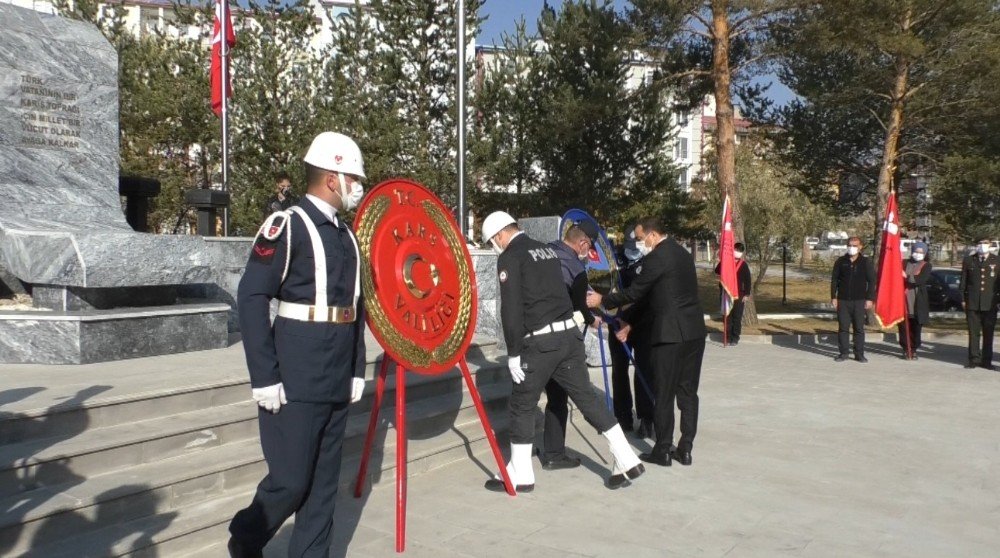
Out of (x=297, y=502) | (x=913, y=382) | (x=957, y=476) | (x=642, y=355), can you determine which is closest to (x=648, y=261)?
(x=642, y=355)

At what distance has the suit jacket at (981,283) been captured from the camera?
12297 mm

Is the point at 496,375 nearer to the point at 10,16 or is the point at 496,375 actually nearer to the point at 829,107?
the point at 10,16

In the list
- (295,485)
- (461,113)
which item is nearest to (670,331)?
(295,485)

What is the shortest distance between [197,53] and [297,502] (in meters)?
18.8

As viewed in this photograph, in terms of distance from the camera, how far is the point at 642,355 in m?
7.55

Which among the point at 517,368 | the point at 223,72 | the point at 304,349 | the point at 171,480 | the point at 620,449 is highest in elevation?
the point at 223,72

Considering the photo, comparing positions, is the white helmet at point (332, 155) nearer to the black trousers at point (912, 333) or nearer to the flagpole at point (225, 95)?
the flagpole at point (225, 95)

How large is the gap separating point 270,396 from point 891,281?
1225 cm

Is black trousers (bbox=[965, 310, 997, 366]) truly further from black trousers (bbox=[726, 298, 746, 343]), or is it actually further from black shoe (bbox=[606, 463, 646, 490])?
black shoe (bbox=[606, 463, 646, 490])

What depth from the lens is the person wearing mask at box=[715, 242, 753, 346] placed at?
1534 centimetres

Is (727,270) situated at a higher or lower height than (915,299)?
higher

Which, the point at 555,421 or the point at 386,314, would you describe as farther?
the point at 555,421

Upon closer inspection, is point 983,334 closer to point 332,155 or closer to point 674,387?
point 674,387

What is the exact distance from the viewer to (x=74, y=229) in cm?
749
